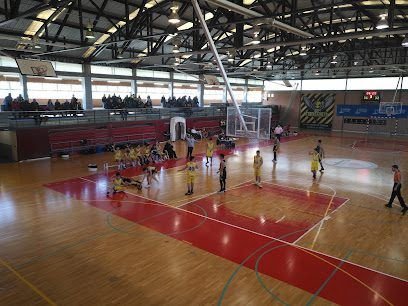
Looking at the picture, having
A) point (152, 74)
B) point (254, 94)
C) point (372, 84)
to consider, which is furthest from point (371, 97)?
point (152, 74)

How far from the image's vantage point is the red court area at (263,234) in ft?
19.9

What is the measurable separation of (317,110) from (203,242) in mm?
33731

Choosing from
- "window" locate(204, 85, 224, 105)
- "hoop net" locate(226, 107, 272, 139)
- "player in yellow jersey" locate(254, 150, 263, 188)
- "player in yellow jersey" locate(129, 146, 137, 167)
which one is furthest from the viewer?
"window" locate(204, 85, 224, 105)

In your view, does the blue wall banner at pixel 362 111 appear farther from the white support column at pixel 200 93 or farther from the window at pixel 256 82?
the white support column at pixel 200 93

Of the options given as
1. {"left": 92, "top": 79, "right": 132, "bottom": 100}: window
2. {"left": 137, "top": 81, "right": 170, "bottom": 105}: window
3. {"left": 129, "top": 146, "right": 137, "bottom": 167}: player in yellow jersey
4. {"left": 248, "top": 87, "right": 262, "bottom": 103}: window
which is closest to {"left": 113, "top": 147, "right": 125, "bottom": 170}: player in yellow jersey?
{"left": 129, "top": 146, "right": 137, "bottom": 167}: player in yellow jersey

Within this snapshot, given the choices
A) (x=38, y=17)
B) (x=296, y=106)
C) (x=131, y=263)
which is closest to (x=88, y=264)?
(x=131, y=263)

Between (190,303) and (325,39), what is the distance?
459 inches

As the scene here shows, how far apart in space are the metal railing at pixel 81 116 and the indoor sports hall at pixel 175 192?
117 millimetres

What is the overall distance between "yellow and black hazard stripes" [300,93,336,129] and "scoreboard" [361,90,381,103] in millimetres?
3378

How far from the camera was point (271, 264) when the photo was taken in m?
6.87

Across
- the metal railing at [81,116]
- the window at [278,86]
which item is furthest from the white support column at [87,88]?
the window at [278,86]

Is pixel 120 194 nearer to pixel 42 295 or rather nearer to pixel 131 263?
pixel 131 263

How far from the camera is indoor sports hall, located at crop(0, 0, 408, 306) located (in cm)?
620

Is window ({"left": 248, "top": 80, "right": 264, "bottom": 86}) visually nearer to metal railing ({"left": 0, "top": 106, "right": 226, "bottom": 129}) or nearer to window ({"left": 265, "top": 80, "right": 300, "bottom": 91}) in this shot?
window ({"left": 265, "top": 80, "right": 300, "bottom": 91})
